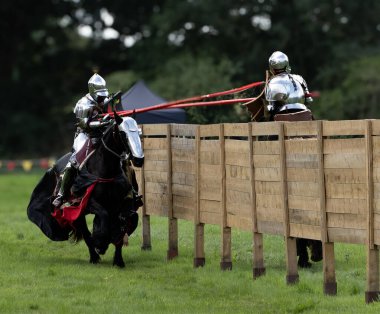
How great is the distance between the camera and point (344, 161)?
1172 cm

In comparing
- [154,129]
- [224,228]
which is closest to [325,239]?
[224,228]

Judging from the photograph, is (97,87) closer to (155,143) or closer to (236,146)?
(155,143)

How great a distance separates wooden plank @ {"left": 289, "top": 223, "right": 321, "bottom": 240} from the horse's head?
2513 millimetres

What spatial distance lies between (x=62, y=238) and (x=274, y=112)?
3.99 metres

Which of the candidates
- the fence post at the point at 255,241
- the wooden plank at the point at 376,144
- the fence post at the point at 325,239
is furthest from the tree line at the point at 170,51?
the wooden plank at the point at 376,144

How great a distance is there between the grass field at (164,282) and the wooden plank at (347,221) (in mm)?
717

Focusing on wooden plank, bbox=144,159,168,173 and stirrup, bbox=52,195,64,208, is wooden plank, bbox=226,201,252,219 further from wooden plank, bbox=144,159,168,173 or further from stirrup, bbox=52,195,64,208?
stirrup, bbox=52,195,64,208

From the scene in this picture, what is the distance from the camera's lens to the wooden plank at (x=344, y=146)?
11.4 m

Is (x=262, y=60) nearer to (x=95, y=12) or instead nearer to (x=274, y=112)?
(x=95, y=12)

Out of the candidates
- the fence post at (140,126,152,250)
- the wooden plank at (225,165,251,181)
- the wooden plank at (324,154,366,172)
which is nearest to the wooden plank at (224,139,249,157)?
the wooden plank at (225,165,251,181)

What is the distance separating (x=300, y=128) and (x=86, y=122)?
425 cm

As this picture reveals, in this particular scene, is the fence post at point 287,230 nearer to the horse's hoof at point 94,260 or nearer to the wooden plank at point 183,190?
the wooden plank at point 183,190

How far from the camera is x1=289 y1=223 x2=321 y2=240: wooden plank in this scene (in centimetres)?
1241

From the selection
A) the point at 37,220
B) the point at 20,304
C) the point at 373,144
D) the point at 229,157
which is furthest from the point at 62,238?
the point at 373,144
